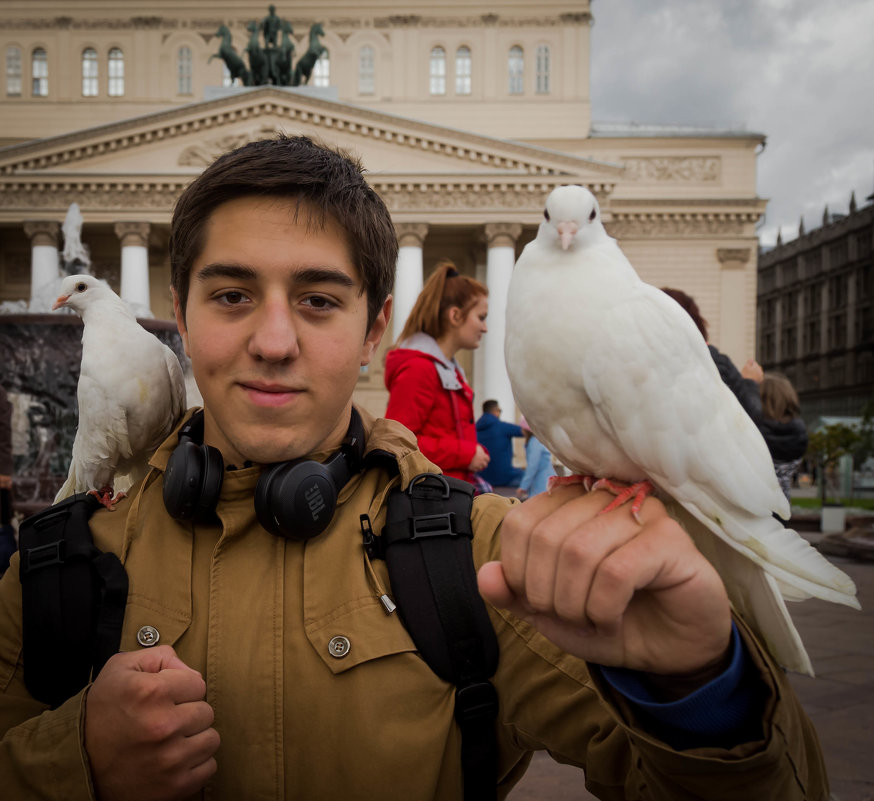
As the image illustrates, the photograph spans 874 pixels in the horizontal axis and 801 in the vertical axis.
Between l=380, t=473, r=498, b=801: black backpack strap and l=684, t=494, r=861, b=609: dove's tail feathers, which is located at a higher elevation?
l=684, t=494, r=861, b=609: dove's tail feathers

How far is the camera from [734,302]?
2891cm

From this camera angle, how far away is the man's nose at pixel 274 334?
1394mm

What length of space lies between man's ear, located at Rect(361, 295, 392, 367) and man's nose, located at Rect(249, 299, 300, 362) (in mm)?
254

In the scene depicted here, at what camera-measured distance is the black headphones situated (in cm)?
137

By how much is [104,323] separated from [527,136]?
106ft

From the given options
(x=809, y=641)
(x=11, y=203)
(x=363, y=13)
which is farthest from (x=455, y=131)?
(x=809, y=641)

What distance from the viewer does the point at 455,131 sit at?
83.7 ft

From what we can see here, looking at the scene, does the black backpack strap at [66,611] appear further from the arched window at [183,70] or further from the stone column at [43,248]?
the arched window at [183,70]

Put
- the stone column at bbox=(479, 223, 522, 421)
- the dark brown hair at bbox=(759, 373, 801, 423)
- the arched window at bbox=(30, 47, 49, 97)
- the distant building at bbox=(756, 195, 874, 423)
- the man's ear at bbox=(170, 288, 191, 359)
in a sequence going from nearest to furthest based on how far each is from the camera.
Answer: the man's ear at bbox=(170, 288, 191, 359), the dark brown hair at bbox=(759, 373, 801, 423), the stone column at bbox=(479, 223, 522, 421), the arched window at bbox=(30, 47, 49, 97), the distant building at bbox=(756, 195, 874, 423)

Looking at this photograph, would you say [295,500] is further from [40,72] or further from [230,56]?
[40,72]

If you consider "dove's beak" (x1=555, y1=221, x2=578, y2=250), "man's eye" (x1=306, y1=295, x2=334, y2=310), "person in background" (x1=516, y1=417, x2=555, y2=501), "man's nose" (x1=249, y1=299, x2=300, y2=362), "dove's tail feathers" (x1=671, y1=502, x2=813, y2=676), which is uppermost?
"dove's beak" (x1=555, y1=221, x2=578, y2=250)

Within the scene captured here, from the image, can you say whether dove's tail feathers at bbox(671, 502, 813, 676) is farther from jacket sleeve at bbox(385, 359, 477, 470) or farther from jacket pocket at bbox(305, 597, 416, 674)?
jacket sleeve at bbox(385, 359, 477, 470)

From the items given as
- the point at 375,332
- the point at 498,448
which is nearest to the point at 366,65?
the point at 498,448

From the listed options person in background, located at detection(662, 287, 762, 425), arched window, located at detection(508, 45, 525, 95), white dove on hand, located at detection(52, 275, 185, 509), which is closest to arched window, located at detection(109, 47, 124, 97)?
arched window, located at detection(508, 45, 525, 95)
